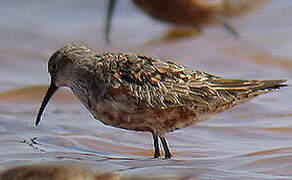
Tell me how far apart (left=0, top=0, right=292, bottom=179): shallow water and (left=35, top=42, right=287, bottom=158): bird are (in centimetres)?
30

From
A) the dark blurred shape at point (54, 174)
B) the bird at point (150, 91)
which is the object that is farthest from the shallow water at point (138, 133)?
the bird at point (150, 91)

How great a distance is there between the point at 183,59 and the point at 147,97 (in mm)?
4324

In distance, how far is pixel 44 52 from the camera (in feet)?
31.5

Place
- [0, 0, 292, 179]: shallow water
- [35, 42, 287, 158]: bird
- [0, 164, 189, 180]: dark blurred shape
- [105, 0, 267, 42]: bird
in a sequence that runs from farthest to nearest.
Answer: [105, 0, 267, 42]: bird → [35, 42, 287, 158]: bird → [0, 0, 292, 179]: shallow water → [0, 164, 189, 180]: dark blurred shape

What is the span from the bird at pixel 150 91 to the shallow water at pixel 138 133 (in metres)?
0.30

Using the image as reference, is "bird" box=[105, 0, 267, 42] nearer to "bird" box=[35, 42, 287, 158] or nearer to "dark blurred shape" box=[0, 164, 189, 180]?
"bird" box=[35, 42, 287, 158]

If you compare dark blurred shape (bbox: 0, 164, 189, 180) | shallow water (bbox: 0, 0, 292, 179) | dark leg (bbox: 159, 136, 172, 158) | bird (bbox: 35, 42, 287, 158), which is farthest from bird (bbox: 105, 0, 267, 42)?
dark blurred shape (bbox: 0, 164, 189, 180)

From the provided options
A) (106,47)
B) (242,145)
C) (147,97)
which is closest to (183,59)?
(106,47)

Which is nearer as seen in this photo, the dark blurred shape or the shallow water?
the dark blurred shape

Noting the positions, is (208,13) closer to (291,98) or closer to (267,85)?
(291,98)

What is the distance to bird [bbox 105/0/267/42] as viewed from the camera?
10031 mm

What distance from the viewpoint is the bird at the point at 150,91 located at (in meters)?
5.38

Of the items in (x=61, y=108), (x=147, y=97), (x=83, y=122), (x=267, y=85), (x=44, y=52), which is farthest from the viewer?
(x=44, y=52)

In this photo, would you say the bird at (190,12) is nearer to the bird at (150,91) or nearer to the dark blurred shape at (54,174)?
the bird at (150,91)
